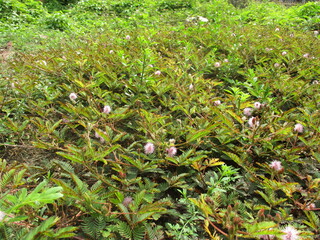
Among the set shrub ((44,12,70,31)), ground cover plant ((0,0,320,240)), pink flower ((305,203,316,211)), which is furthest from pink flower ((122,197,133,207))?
shrub ((44,12,70,31))

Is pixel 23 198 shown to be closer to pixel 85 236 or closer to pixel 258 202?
pixel 85 236

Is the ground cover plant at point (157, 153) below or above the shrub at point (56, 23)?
above

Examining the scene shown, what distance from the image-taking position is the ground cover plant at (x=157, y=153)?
0.99m

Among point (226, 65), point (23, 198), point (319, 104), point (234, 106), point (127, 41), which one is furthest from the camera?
point (127, 41)

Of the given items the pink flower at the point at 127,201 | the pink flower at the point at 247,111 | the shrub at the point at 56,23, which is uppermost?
the pink flower at the point at 247,111

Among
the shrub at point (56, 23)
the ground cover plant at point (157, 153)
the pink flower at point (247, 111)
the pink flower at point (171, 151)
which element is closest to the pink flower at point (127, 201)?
the ground cover plant at point (157, 153)

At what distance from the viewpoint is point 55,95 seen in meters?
1.86

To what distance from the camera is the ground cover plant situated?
989 mm

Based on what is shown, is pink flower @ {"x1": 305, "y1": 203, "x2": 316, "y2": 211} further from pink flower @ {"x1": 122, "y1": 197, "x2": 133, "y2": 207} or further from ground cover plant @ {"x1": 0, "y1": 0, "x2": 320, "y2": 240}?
pink flower @ {"x1": 122, "y1": 197, "x2": 133, "y2": 207}

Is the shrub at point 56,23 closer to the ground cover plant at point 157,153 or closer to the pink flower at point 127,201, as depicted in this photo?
the ground cover plant at point 157,153

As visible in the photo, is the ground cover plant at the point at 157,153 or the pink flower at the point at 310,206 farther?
the pink flower at the point at 310,206

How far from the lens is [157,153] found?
1.41 metres

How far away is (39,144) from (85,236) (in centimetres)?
66

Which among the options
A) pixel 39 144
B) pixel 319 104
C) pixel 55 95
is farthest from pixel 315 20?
pixel 39 144
